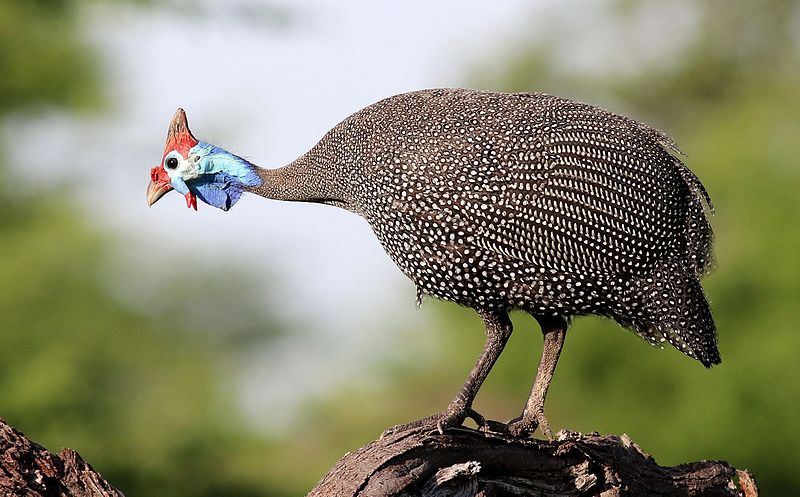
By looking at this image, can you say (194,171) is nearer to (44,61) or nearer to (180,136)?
(180,136)

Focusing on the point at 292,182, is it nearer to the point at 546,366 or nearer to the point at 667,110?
the point at 546,366

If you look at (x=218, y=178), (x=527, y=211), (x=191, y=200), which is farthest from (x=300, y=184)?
(x=527, y=211)

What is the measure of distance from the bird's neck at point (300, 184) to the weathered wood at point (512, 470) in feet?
4.25

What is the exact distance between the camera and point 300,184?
215 inches

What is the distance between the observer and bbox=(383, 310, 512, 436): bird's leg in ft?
15.8

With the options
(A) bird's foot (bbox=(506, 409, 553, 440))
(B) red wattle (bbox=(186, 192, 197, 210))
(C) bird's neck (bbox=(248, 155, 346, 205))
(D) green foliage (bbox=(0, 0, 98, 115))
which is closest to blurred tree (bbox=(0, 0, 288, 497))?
(D) green foliage (bbox=(0, 0, 98, 115))

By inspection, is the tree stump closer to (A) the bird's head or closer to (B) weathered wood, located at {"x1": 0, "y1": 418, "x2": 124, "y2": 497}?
(B) weathered wood, located at {"x1": 0, "y1": 418, "x2": 124, "y2": 497}

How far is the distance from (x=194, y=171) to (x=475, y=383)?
5.99 feet

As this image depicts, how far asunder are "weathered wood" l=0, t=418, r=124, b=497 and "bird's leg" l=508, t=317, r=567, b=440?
1948 mm

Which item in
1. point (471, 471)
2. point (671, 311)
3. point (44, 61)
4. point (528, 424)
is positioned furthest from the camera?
point (44, 61)

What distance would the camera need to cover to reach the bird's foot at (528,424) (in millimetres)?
5254

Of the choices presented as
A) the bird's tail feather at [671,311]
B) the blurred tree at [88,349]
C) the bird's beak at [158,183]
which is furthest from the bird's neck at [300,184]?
the blurred tree at [88,349]

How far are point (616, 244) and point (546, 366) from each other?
2.82ft

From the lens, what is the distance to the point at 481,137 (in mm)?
4801
